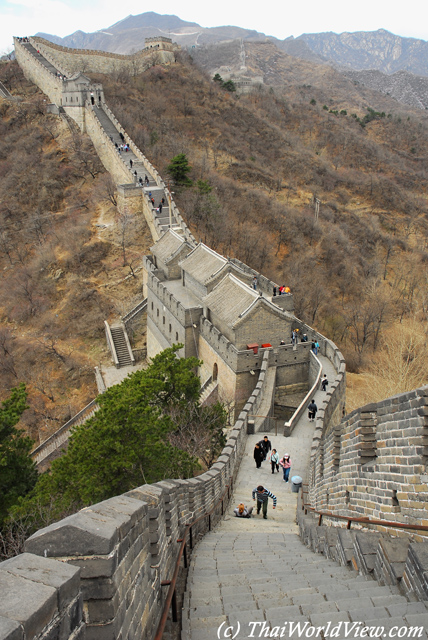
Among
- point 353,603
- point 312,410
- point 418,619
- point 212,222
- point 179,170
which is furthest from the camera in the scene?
point 179,170

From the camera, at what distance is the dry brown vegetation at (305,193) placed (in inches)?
1626

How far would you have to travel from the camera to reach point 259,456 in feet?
54.1

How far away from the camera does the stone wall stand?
2418 inches

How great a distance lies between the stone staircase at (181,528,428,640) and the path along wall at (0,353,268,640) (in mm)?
574

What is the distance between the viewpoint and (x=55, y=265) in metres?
38.6

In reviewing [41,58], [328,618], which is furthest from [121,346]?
[41,58]

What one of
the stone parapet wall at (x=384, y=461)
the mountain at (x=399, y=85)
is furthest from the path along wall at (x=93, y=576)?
the mountain at (x=399, y=85)

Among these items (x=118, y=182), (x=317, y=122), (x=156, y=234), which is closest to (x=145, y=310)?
(x=156, y=234)

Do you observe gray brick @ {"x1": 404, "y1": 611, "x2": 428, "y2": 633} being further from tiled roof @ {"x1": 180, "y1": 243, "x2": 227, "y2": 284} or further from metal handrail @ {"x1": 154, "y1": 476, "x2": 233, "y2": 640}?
tiled roof @ {"x1": 180, "y1": 243, "x2": 227, "y2": 284}

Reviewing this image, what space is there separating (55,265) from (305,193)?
109 ft

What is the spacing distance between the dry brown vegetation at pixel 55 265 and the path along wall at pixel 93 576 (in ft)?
83.1

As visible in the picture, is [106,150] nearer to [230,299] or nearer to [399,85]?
[230,299]

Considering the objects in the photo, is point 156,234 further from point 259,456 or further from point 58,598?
point 58,598

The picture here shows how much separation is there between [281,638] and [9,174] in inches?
2004
